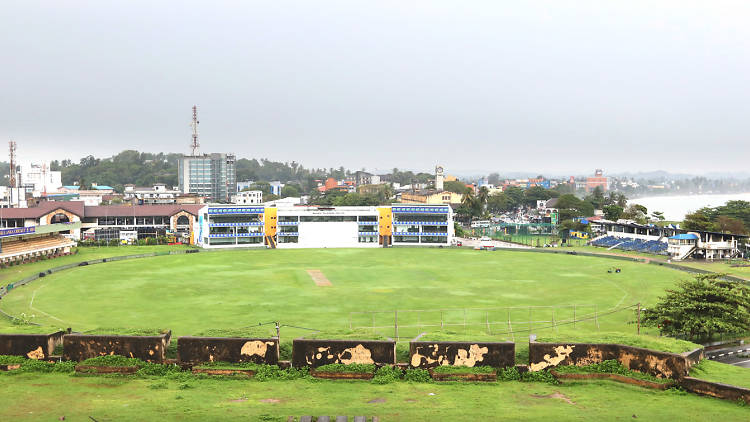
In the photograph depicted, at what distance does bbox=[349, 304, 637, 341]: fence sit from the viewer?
35.7 meters

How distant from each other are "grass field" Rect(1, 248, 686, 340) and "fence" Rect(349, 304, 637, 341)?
0.35ft

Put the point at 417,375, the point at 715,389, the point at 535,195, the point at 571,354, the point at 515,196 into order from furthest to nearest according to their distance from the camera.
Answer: the point at 515,196 → the point at 535,195 → the point at 571,354 → the point at 417,375 → the point at 715,389

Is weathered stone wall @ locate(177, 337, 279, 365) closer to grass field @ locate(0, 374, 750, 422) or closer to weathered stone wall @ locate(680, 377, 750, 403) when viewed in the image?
grass field @ locate(0, 374, 750, 422)

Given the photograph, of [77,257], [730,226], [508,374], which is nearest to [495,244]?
[730,226]

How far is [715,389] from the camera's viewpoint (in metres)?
20.1

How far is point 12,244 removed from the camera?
6850cm

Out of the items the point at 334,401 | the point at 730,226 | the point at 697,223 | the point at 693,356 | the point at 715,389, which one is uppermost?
the point at 697,223

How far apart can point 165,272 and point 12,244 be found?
20.2 meters

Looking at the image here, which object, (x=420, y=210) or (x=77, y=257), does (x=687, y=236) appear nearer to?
(x=420, y=210)

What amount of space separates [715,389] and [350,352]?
12250 mm

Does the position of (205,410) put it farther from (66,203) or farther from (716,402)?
(66,203)

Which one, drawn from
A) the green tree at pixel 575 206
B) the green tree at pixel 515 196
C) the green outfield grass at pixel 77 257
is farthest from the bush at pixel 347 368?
the green tree at pixel 515 196

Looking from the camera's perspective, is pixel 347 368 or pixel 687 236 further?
pixel 687 236

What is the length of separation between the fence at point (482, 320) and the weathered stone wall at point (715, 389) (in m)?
13.5
